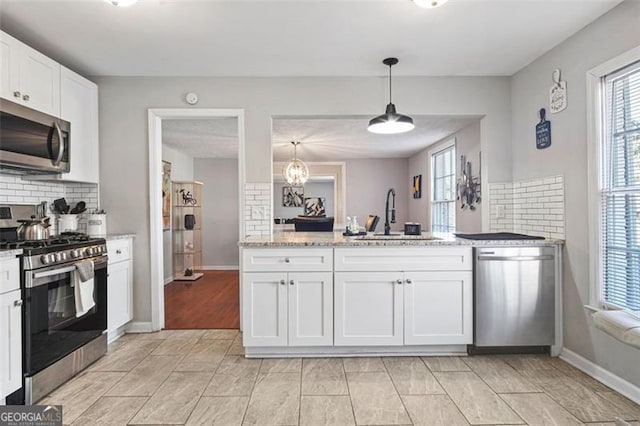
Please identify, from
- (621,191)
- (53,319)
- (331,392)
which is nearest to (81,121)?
(53,319)

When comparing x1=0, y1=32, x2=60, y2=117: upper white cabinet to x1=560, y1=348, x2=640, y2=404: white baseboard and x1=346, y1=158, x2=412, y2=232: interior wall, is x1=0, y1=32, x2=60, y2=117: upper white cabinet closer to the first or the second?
x1=560, y1=348, x2=640, y2=404: white baseboard

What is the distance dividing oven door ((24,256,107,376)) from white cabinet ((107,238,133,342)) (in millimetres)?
257

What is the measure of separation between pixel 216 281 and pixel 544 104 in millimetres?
4979

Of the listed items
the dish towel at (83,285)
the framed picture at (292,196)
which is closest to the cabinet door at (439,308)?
the dish towel at (83,285)

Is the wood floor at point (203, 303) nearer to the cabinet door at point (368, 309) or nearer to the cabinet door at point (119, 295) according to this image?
the cabinet door at point (119, 295)

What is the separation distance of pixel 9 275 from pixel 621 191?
3596mm

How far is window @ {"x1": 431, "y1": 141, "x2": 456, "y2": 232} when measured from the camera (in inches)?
219

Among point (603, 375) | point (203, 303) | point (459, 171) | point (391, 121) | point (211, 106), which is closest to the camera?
point (603, 375)

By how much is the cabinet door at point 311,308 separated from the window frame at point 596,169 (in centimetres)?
178

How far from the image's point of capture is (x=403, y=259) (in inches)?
108

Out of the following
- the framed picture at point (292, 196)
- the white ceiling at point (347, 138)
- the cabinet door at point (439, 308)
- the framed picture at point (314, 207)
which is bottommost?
the cabinet door at point (439, 308)

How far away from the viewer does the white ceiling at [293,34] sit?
228 centimetres

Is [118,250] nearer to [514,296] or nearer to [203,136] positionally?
[203,136]

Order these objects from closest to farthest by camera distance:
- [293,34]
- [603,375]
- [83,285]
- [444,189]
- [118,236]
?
[603,375], [83,285], [293,34], [118,236], [444,189]
